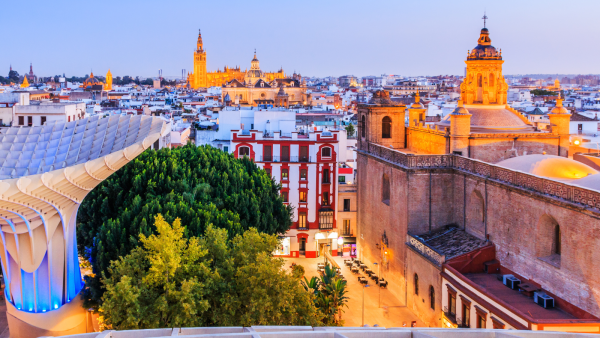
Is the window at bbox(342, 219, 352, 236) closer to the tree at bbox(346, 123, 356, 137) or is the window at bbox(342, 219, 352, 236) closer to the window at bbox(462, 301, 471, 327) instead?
the window at bbox(462, 301, 471, 327)

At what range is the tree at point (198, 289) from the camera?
65.8 feet

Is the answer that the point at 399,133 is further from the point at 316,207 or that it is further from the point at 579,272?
the point at 579,272

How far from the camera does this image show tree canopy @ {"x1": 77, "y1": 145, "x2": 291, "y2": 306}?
25969 mm

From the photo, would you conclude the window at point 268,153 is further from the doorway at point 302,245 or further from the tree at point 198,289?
→ the tree at point 198,289

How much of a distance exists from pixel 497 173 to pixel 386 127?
14453 mm

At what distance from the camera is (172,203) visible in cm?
2691

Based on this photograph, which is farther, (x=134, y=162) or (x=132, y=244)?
(x=134, y=162)

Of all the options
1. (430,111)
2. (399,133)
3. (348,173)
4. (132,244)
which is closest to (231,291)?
(132,244)

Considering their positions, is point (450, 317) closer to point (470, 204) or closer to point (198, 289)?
point (470, 204)

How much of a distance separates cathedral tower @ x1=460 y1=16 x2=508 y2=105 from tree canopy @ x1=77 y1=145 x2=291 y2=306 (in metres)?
Result: 14.7

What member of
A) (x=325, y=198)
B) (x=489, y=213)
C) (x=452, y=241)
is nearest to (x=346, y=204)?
(x=325, y=198)

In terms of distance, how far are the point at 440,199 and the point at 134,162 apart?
1752 cm

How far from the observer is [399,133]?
140 ft

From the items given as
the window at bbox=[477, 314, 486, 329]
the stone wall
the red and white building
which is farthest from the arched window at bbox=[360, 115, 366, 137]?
the window at bbox=[477, 314, 486, 329]
